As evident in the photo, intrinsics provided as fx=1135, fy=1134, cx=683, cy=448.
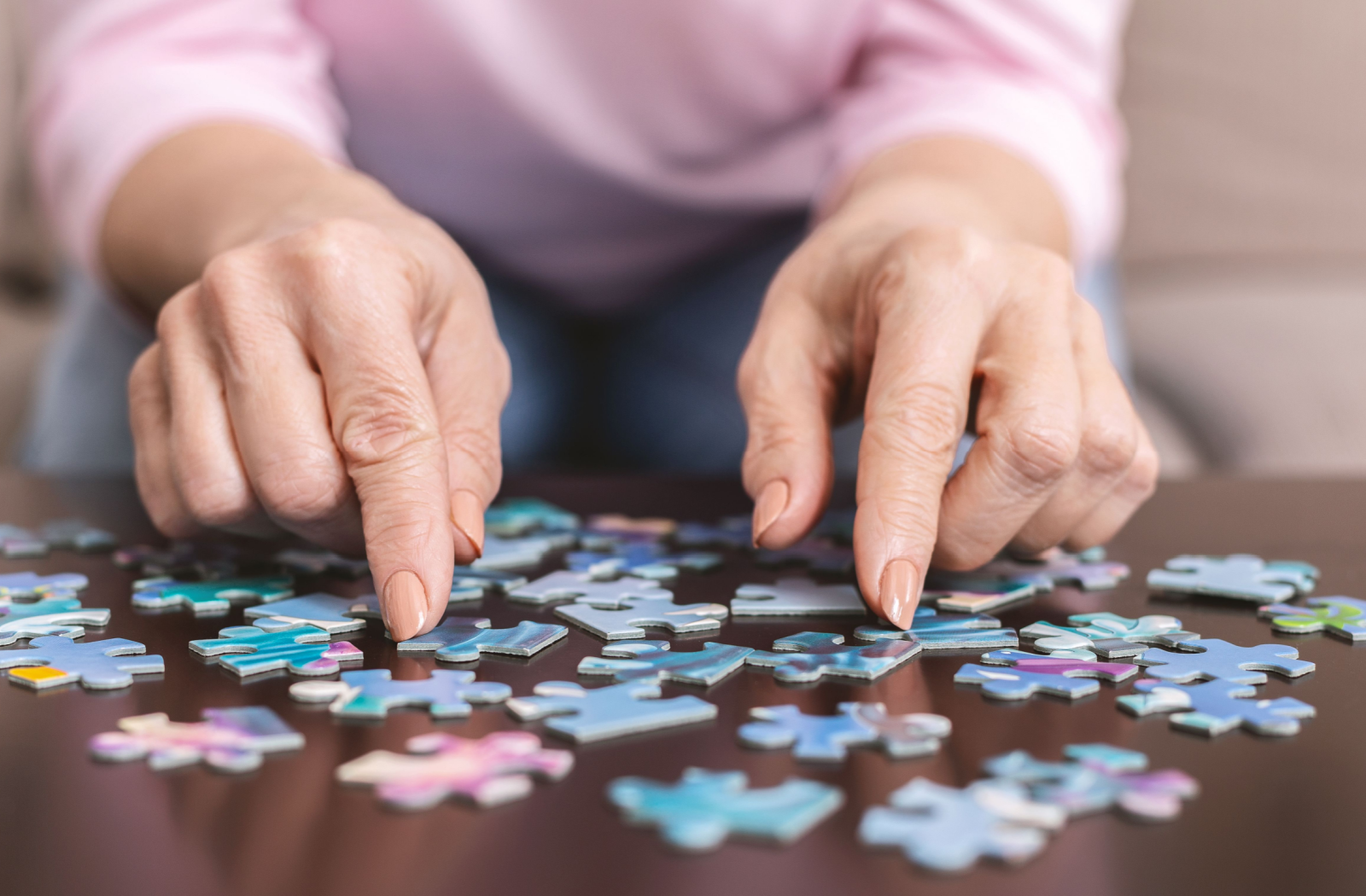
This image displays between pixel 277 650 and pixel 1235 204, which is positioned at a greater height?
pixel 1235 204

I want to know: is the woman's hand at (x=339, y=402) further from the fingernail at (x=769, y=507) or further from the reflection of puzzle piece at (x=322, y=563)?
the fingernail at (x=769, y=507)

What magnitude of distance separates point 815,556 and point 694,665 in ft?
1.18

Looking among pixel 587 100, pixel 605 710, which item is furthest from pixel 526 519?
pixel 587 100

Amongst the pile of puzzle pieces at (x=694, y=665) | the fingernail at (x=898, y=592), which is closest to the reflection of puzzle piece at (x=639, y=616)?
the pile of puzzle pieces at (x=694, y=665)

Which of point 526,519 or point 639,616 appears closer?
point 639,616

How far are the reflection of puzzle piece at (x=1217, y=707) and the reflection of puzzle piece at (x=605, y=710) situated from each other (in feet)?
0.77

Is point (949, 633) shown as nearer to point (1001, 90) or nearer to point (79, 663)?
point (79, 663)

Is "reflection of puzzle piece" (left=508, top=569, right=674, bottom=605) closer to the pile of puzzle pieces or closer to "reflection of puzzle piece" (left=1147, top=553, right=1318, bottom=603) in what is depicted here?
the pile of puzzle pieces

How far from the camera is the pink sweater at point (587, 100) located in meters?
1.47

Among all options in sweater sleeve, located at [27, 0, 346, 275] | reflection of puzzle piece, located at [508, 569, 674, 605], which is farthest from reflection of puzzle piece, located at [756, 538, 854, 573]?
sweater sleeve, located at [27, 0, 346, 275]

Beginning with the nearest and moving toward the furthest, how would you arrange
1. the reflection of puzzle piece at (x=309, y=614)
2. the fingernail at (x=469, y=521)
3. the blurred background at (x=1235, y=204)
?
the reflection of puzzle piece at (x=309, y=614) < the fingernail at (x=469, y=521) < the blurred background at (x=1235, y=204)

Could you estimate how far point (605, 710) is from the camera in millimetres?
574

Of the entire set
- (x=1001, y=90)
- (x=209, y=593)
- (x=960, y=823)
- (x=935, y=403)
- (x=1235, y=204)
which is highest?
(x=1235, y=204)

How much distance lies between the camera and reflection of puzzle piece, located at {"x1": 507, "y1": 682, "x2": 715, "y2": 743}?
553 millimetres
